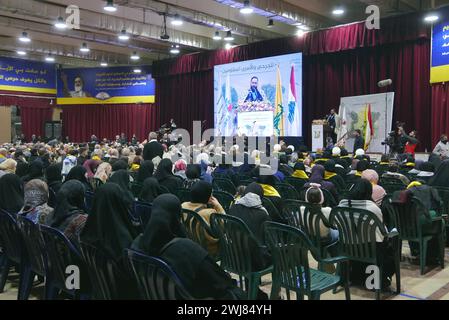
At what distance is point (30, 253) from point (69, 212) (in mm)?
455

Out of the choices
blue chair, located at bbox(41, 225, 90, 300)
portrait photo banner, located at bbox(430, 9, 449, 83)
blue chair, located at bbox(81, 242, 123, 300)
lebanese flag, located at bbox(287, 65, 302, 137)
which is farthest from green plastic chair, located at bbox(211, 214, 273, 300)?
lebanese flag, located at bbox(287, 65, 302, 137)

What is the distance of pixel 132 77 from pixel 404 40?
13237mm

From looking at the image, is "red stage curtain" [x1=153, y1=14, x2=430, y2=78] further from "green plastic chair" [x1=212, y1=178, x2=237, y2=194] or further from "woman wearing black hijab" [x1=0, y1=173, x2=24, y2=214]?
"woman wearing black hijab" [x1=0, y1=173, x2=24, y2=214]

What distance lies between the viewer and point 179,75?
62.6ft

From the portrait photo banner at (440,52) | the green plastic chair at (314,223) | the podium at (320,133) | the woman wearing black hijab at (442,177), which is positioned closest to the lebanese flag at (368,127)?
the podium at (320,133)

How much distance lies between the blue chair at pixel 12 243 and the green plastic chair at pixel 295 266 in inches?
75.0

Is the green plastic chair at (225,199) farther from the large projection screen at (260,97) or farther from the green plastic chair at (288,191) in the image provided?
the large projection screen at (260,97)

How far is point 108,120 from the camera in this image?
21.5 metres

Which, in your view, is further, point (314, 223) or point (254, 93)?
point (254, 93)

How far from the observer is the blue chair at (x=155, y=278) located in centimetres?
193

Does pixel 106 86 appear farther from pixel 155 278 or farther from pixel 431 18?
pixel 155 278

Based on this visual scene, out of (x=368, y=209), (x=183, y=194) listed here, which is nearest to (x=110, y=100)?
(x=183, y=194)

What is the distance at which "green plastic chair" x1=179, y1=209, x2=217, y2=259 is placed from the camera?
128 inches

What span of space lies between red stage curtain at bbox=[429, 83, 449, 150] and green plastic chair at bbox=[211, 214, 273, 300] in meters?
10.1
